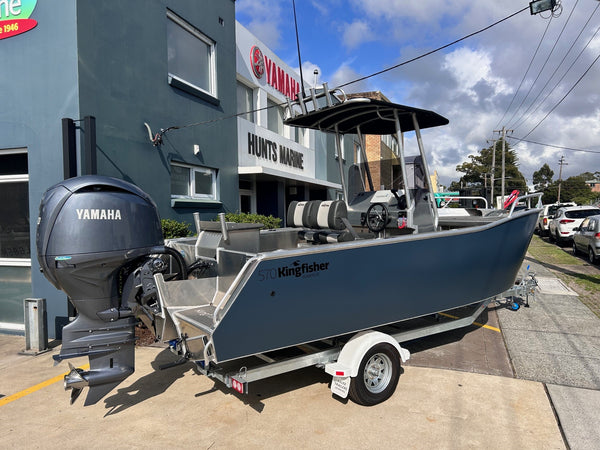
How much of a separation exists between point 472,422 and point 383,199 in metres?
2.77

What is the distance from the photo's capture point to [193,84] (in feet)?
27.7

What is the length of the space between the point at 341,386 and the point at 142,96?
5.65m

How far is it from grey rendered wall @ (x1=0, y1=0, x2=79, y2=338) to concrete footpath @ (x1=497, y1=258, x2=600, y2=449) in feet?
19.6

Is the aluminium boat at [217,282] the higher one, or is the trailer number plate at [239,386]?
the aluminium boat at [217,282]

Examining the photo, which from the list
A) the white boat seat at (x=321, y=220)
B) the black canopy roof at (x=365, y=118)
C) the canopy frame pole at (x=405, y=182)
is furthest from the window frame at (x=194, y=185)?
the canopy frame pole at (x=405, y=182)

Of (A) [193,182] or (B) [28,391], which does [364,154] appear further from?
(B) [28,391]

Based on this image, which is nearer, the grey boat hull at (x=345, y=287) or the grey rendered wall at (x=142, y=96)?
the grey boat hull at (x=345, y=287)


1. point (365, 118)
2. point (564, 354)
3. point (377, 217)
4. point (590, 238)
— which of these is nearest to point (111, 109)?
point (365, 118)

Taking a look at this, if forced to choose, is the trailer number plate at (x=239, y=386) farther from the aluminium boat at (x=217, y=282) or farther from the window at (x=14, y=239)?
the window at (x=14, y=239)

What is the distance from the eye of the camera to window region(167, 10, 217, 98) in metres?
7.77

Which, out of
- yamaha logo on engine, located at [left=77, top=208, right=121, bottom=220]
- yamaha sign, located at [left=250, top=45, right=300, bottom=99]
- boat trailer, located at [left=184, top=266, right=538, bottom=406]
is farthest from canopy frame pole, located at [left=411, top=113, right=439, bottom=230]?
yamaha sign, located at [left=250, top=45, right=300, bottom=99]

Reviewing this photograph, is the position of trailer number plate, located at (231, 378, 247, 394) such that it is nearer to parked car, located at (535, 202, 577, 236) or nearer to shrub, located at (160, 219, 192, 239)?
shrub, located at (160, 219, 192, 239)

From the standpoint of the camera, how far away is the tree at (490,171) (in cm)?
6381

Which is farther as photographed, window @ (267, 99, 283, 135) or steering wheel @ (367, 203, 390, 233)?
window @ (267, 99, 283, 135)
